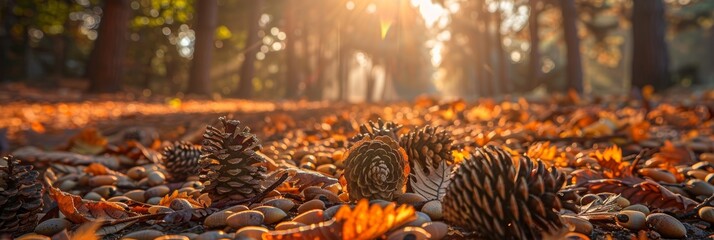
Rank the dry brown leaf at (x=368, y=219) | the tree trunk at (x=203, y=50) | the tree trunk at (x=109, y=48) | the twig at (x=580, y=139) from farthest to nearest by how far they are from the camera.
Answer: the tree trunk at (x=203, y=50) → the tree trunk at (x=109, y=48) → the twig at (x=580, y=139) → the dry brown leaf at (x=368, y=219)

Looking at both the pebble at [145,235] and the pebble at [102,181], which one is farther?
the pebble at [102,181]

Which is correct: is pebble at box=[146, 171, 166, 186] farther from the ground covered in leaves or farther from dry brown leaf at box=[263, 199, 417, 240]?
dry brown leaf at box=[263, 199, 417, 240]

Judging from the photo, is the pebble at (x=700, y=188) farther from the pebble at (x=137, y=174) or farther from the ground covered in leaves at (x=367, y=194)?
the pebble at (x=137, y=174)

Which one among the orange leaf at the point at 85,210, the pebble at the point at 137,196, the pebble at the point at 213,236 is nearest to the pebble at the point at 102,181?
the pebble at the point at 137,196

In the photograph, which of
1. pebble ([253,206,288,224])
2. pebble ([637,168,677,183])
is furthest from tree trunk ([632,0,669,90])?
pebble ([253,206,288,224])

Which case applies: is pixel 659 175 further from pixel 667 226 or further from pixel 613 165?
pixel 667 226

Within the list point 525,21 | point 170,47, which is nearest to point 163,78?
point 170,47

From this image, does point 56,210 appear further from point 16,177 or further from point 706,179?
point 706,179
